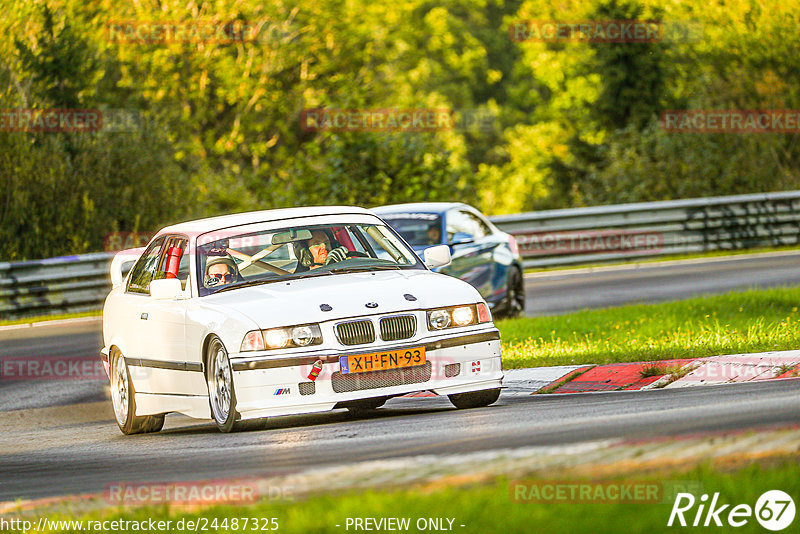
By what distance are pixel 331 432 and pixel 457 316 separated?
1.34m

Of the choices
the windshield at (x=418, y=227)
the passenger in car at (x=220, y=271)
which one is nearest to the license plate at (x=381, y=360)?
the passenger in car at (x=220, y=271)

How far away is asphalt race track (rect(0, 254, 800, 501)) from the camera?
24.4ft

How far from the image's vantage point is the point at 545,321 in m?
16.0

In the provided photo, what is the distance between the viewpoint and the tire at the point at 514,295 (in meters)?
17.6

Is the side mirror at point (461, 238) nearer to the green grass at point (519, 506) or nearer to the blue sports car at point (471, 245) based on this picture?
the blue sports car at point (471, 245)

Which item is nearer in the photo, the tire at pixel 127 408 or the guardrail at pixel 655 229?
the tire at pixel 127 408

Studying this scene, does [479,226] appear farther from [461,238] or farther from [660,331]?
[660,331]

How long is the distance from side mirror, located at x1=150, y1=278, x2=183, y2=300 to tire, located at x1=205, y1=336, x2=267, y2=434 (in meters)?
0.69

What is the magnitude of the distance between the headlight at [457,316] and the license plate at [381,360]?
0.27 m

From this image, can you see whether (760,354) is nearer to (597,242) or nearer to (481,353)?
(481,353)

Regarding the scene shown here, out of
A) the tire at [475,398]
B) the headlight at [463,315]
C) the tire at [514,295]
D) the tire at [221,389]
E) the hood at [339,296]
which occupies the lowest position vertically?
the tire at [514,295]

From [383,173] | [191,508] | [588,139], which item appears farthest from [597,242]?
[191,508]

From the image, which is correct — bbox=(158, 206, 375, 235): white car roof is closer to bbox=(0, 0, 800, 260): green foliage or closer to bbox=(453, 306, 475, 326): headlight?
bbox=(453, 306, 475, 326): headlight

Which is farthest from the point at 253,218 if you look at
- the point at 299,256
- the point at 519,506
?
the point at 519,506
